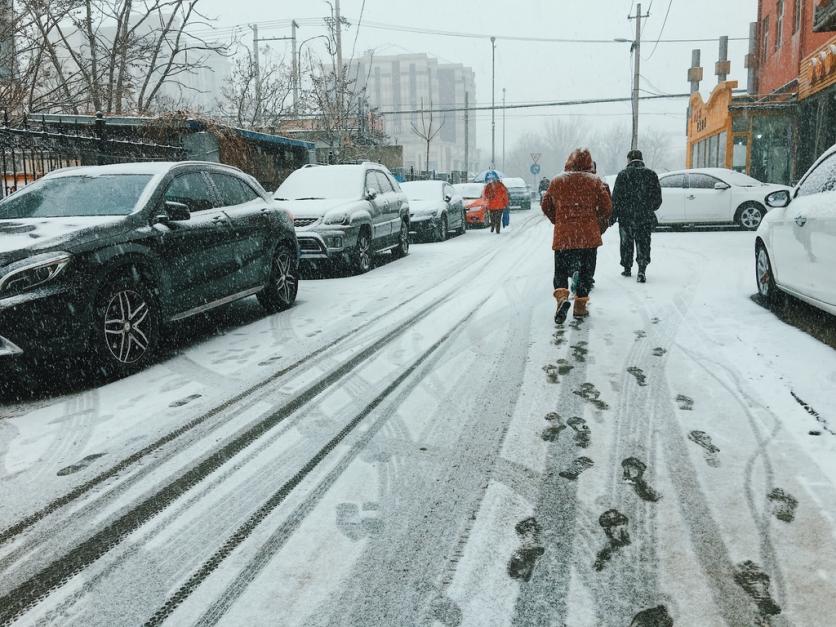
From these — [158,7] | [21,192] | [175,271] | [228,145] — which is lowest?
[175,271]

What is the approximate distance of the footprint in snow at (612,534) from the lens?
256 centimetres

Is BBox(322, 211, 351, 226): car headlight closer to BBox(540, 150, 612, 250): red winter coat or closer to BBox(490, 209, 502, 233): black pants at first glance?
BBox(540, 150, 612, 250): red winter coat

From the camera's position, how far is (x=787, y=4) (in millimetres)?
23391

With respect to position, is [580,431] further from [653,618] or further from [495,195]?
[495,195]

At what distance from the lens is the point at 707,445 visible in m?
3.63

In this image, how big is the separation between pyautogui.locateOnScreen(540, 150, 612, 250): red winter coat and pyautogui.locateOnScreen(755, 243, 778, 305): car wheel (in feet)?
6.41

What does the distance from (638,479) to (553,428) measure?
0.74 meters

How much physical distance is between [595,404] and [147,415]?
2799 mm

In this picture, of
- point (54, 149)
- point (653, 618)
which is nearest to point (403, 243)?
point (54, 149)

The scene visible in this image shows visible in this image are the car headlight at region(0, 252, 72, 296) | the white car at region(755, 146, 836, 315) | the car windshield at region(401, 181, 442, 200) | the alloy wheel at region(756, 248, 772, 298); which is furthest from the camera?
the car windshield at region(401, 181, 442, 200)

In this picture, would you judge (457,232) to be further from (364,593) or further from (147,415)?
(364,593)

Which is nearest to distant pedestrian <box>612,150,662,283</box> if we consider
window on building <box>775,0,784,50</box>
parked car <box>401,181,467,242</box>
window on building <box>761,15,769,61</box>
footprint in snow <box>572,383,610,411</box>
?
footprint in snow <box>572,383,610,411</box>

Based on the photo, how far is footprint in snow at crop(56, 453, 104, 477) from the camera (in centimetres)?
352

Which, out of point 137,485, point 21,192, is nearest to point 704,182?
point 21,192
